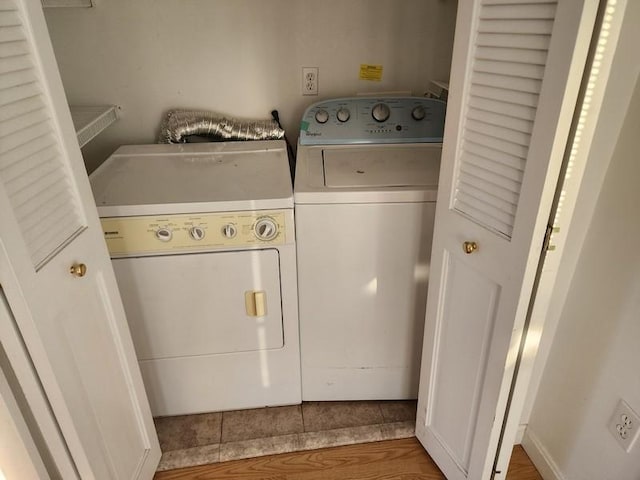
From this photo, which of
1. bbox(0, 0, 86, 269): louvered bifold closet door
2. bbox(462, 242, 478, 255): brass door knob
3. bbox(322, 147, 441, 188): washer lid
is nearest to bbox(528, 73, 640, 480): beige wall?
bbox(462, 242, 478, 255): brass door knob

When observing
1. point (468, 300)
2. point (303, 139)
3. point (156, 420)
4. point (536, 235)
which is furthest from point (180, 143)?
point (536, 235)

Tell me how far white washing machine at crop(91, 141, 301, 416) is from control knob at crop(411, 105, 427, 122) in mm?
539

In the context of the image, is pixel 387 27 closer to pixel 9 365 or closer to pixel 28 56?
pixel 28 56

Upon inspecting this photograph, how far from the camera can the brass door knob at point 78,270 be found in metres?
1.06

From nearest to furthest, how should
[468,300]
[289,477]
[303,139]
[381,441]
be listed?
[468,300], [289,477], [381,441], [303,139]

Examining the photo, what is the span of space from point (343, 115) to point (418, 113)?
30cm

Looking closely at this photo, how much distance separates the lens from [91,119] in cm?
168

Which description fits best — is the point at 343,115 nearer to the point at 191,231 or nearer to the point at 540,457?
the point at 191,231

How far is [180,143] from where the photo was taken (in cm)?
191

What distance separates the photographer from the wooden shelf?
5.23ft

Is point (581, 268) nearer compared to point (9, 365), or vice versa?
point (9, 365)

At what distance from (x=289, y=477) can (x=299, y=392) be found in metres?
0.31

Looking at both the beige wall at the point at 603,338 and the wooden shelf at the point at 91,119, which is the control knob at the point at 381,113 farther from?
the wooden shelf at the point at 91,119

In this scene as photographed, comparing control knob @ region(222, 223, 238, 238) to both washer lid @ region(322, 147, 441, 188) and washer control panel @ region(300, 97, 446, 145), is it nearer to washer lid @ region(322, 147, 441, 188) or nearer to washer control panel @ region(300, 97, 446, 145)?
washer lid @ region(322, 147, 441, 188)
